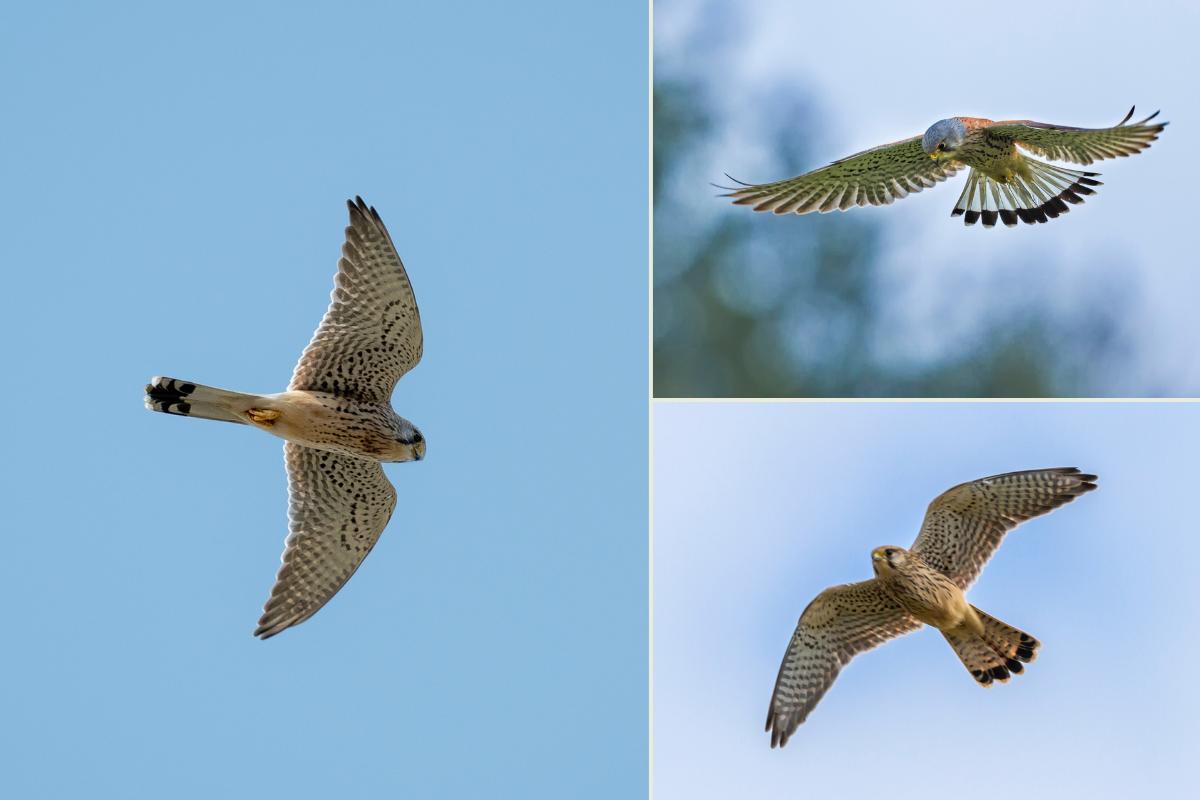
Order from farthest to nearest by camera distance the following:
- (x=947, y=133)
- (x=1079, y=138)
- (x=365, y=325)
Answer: (x=947, y=133) < (x=1079, y=138) < (x=365, y=325)

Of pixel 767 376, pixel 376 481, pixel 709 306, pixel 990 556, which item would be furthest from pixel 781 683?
pixel 709 306

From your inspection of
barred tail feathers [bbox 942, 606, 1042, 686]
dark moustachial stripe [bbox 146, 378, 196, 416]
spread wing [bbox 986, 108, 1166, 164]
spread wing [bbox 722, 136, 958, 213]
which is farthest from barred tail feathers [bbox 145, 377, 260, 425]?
spread wing [bbox 986, 108, 1166, 164]

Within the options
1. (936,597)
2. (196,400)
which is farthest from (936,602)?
(196,400)

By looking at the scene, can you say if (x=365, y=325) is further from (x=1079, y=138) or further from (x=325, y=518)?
(x=1079, y=138)

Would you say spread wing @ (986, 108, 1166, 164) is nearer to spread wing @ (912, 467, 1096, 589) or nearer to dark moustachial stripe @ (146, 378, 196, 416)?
spread wing @ (912, 467, 1096, 589)

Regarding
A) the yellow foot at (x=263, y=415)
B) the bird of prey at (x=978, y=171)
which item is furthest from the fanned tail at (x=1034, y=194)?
the yellow foot at (x=263, y=415)

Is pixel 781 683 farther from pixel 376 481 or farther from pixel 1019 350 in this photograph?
pixel 1019 350
